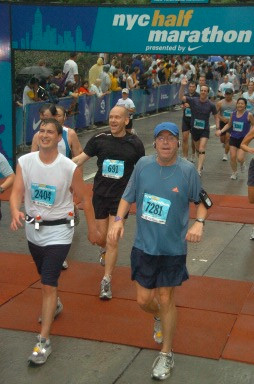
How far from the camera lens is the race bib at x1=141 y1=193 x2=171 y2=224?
5188 mm

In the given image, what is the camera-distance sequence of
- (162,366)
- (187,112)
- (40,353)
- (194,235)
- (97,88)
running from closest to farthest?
(194,235)
(162,366)
(40,353)
(187,112)
(97,88)

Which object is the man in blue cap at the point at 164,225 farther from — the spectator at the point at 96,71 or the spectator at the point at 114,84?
the spectator at the point at 114,84

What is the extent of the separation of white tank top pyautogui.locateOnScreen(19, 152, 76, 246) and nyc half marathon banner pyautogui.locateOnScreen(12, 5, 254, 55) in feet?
24.5

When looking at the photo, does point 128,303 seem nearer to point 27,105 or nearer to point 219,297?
point 219,297

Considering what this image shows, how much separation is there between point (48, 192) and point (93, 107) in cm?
1550

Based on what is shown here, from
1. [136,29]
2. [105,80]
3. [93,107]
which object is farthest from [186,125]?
[105,80]

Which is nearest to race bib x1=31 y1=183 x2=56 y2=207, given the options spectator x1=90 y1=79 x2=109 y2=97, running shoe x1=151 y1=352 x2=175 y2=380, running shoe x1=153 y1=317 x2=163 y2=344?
running shoe x1=153 y1=317 x2=163 y2=344

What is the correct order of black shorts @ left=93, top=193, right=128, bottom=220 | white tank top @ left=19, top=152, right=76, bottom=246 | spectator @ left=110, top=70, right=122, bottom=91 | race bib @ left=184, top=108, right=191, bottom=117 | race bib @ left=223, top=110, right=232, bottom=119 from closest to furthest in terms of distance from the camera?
white tank top @ left=19, top=152, right=76, bottom=246 → black shorts @ left=93, top=193, right=128, bottom=220 → race bib @ left=223, top=110, right=232, bottom=119 → race bib @ left=184, top=108, right=191, bottom=117 → spectator @ left=110, top=70, right=122, bottom=91

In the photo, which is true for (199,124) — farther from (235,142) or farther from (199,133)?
(235,142)

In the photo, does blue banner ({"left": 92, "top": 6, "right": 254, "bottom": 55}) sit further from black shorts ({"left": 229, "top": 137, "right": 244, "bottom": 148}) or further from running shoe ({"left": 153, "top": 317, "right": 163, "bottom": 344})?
running shoe ({"left": 153, "top": 317, "right": 163, "bottom": 344})

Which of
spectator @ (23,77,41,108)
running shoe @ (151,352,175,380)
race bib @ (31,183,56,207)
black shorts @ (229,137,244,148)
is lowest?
spectator @ (23,77,41,108)

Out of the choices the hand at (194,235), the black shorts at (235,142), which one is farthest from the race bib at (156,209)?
the black shorts at (235,142)

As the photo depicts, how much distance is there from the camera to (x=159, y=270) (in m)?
5.32

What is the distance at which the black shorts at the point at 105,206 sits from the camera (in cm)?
728
